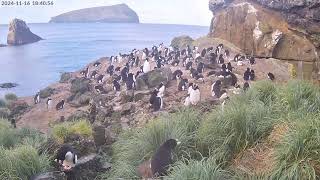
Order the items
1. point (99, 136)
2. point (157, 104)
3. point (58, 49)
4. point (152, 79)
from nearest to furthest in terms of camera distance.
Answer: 1. point (99, 136)
2. point (157, 104)
3. point (58, 49)
4. point (152, 79)

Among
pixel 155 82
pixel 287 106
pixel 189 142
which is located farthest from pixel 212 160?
pixel 155 82

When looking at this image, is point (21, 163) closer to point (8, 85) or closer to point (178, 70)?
point (8, 85)

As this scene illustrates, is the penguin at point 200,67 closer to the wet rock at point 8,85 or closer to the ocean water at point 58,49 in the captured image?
the ocean water at point 58,49

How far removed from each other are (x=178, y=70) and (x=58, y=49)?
4180 mm

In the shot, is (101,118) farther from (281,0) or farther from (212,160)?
(281,0)

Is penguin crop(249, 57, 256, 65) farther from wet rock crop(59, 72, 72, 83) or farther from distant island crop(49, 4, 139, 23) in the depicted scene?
wet rock crop(59, 72, 72, 83)

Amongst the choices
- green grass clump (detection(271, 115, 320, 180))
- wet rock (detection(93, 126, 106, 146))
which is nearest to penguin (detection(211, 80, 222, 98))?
wet rock (detection(93, 126, 106, 146))

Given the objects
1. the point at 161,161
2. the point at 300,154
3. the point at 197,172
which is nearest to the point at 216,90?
the point at 161,161

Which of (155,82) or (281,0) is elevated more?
(281,0)

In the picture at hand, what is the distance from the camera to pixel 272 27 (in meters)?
18.2

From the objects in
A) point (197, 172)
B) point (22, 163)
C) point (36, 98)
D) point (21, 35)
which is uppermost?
point (21, 35)

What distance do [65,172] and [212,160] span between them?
1.98 metres

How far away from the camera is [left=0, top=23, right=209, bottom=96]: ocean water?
14656mm

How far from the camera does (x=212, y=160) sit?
477cm
